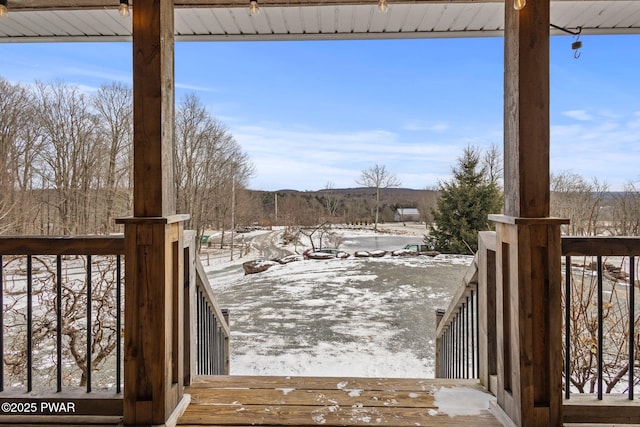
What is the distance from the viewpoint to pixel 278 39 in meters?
3.00

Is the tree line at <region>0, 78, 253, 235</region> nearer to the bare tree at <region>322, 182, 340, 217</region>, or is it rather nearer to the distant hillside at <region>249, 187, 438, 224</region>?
the distant hillside at <region>249, 187, 438, 224</region>

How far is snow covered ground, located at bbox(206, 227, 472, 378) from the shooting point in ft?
14.6

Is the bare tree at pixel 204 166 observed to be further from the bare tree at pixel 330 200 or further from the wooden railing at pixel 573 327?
the wooden railing at pixel 573 327

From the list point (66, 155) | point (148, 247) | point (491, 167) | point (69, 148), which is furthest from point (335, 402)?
point (491, 167)

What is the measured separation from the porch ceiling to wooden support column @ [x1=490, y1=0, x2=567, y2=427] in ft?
3.56

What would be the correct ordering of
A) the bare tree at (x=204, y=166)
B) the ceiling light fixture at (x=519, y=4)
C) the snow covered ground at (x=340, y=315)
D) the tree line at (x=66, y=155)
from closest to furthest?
the ceiling light fixture at (x=519, y=4) < the snow covered ground at (x=340, y=315) < the tree line at (x=66, y=155) < the bare tree at (x=204, y=166)

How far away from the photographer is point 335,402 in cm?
185

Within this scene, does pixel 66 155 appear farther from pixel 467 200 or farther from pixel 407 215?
pixel 407 215

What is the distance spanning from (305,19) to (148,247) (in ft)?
6.82

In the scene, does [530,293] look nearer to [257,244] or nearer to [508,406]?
[508,406]

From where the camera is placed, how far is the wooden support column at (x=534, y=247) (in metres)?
1.56

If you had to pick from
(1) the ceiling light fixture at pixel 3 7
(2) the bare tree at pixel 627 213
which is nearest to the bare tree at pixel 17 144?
(1) the ceiling light fixture at pixel 3 7

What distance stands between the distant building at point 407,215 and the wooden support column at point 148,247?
2201cm

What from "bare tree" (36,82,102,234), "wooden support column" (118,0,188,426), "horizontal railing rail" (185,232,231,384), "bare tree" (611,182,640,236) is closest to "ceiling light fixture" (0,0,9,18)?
"wooden support column" (118,0,188,426)
